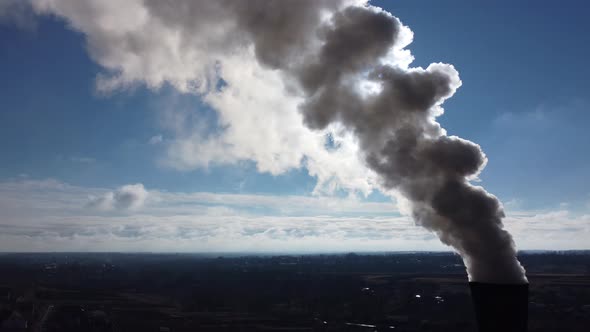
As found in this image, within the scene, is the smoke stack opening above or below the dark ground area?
above

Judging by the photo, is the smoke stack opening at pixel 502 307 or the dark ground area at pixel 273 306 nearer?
the smoke stack opening at pixel 502 307

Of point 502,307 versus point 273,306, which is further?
point 273,306

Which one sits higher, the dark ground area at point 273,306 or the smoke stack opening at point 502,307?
the smoke stack opening at point 502,307

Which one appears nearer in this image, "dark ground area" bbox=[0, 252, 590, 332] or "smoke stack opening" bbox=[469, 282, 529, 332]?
"smoke stack opening" bbox=[469, 282, 529, 332]

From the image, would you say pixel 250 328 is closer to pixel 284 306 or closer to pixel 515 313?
pixel 284 306

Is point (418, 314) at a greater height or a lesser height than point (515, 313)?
lesser

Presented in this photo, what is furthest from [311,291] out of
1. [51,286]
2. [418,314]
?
[51,286]

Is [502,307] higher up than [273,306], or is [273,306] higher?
[502,307]

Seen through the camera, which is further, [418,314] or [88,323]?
[418,314]
